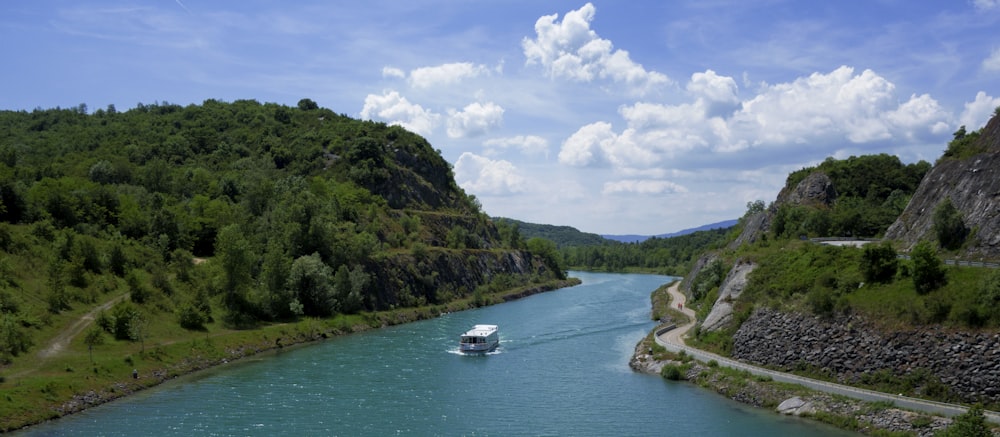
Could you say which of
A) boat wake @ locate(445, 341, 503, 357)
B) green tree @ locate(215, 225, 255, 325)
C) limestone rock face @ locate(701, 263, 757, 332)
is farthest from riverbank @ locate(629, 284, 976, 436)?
green tree @ locate(215, 225, 255, 325)

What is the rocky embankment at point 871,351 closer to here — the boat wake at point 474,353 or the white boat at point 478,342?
the boat wake at point 474,353

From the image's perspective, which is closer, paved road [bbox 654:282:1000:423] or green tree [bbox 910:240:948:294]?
paved road [bbox 654:282:1000:423]

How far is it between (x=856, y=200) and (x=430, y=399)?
2851 inches

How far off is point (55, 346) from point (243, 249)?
2527 cm

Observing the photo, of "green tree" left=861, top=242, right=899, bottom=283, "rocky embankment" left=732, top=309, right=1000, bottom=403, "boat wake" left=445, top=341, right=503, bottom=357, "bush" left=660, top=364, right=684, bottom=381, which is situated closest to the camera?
→ "rocky embankment" left=732, top=309, right=1000, bottom=403

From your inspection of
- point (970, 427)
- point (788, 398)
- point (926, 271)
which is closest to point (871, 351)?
point (788, 398)

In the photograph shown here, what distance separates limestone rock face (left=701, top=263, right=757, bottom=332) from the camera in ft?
206

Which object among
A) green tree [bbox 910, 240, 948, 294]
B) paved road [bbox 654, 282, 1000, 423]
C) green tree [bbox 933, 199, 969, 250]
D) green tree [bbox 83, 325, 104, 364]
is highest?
green tree [bbox 933, 199, 969, 250]

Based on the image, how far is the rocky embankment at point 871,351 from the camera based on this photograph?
3962cm

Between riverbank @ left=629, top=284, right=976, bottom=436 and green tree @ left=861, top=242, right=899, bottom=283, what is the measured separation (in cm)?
1105

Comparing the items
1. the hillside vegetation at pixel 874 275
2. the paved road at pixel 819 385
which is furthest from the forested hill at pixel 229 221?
the hillside vegetation at pixel 874 275

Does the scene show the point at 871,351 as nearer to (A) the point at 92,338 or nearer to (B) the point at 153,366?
(B) the point at 153,366

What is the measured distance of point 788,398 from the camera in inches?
1780

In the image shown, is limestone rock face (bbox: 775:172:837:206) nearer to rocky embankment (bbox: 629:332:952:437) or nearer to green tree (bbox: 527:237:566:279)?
rocky embankment (bbox: 629:332:952:437)
